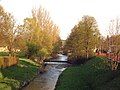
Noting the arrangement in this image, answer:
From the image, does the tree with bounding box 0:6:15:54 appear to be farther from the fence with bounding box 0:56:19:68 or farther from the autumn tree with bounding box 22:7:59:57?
the fence with bounding box 0:56:19:68

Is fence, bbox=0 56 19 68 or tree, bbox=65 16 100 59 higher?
tree, bbox=65 16 100 59

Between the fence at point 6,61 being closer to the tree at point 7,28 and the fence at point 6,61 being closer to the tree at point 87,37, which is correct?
the tree at point 7,28

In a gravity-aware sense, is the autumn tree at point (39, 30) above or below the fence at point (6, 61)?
above

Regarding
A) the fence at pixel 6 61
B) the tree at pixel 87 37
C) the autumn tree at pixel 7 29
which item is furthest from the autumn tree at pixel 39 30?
the fence at pixel 6 61

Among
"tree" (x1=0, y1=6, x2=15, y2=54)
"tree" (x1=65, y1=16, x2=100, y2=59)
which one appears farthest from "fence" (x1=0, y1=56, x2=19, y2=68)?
"tree" (x1=65, y1=16, x2=100, y2=59)

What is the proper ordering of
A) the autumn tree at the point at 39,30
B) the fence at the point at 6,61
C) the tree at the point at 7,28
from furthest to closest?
1. the autumn tree at the point at 39,30
2. the tree at the point at 7,28
3. the fence at the point at 6,61

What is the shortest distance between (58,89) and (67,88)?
107 cm

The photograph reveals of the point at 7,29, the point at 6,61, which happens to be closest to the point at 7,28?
the point at 7,29

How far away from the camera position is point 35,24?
73.2m

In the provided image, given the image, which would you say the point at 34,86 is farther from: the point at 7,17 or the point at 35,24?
the point at 35,24

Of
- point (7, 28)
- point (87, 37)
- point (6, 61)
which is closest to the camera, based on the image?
point (6, 61)

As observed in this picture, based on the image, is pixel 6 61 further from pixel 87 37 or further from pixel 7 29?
pixel 87 37

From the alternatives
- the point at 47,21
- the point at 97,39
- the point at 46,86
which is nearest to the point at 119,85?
the point at 46,86

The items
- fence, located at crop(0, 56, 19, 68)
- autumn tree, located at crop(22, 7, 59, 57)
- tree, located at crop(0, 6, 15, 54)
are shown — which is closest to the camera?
fence, located at crop(0, 56, 19, 68)
